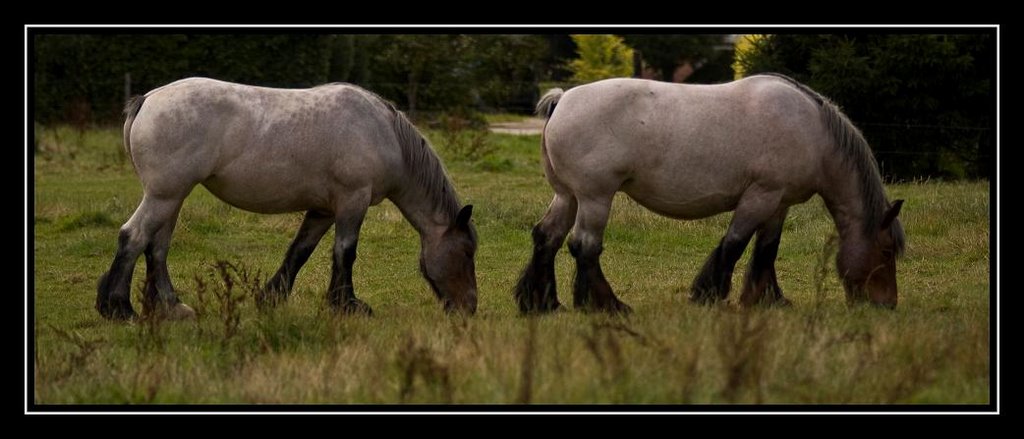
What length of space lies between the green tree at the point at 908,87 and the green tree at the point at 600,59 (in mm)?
11985

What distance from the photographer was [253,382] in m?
5.94

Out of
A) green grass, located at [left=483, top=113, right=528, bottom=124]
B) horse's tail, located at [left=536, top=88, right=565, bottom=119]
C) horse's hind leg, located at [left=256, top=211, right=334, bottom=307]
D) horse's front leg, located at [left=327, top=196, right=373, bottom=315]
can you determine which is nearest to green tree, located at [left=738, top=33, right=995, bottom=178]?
horse's tail, located at [left=536, top=88, right=565, bottom=119]

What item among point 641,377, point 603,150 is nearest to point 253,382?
point 641,377

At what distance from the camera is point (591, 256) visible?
8.29 metres

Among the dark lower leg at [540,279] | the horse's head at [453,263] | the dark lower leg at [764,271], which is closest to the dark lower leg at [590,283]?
the dark lower leg at [540,279]

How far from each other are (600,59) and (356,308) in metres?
21.5

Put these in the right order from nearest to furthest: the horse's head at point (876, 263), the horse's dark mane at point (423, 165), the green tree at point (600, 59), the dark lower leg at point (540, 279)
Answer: the horse's head at point (876, 263), the dark lower leg at point (540, 279), the horse's dark mane at point (423, 165), the green tree at point (600, 59)

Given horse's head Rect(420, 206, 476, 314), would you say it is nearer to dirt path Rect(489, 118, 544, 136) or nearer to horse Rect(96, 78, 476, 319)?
horse Rect(96, 78, 476, 319)

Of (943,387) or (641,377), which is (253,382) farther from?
(943,387)

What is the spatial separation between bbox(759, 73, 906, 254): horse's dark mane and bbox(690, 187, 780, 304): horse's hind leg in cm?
63

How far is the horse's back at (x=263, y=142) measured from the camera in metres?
7.97

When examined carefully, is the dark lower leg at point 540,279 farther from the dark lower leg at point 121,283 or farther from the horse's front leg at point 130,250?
A: the dark lower leg at point 121,283

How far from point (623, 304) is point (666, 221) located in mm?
4028

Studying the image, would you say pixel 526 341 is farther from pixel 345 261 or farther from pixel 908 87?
pixel 908 87
